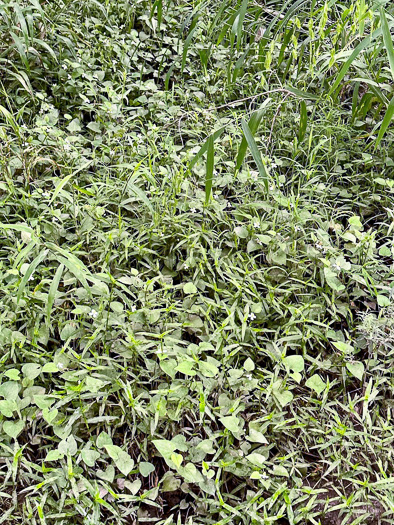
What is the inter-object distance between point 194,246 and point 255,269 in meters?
0.24

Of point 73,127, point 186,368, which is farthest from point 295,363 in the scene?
point 73,127

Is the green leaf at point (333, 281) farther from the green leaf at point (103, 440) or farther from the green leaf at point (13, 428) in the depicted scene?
the green leaf at point (13, 428)

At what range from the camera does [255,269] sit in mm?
1821

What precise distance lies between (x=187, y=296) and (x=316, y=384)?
0.52 meters

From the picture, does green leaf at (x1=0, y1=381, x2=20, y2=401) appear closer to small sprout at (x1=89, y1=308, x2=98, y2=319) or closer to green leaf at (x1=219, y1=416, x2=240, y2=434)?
small sprout at (x1=89, y1=308, x2=98, y2=319)

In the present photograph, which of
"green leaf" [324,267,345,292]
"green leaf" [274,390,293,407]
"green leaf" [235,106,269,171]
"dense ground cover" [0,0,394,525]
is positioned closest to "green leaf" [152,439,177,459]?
"dense ground cover" [0,0,394,525]

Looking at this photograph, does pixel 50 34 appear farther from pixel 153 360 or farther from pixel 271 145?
pixel 153 360

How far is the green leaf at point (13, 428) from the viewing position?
4.37 ft

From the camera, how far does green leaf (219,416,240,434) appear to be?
1362mm

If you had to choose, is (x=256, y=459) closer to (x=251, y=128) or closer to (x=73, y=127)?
(x=251, y=128)

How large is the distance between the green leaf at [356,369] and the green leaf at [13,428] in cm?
97

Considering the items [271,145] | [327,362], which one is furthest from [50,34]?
[327,362]

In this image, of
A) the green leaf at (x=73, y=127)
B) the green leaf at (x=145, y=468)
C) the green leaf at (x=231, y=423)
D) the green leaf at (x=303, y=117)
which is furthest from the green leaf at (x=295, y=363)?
the green leaf at (x=73, y=127)

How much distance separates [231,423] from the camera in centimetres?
137
